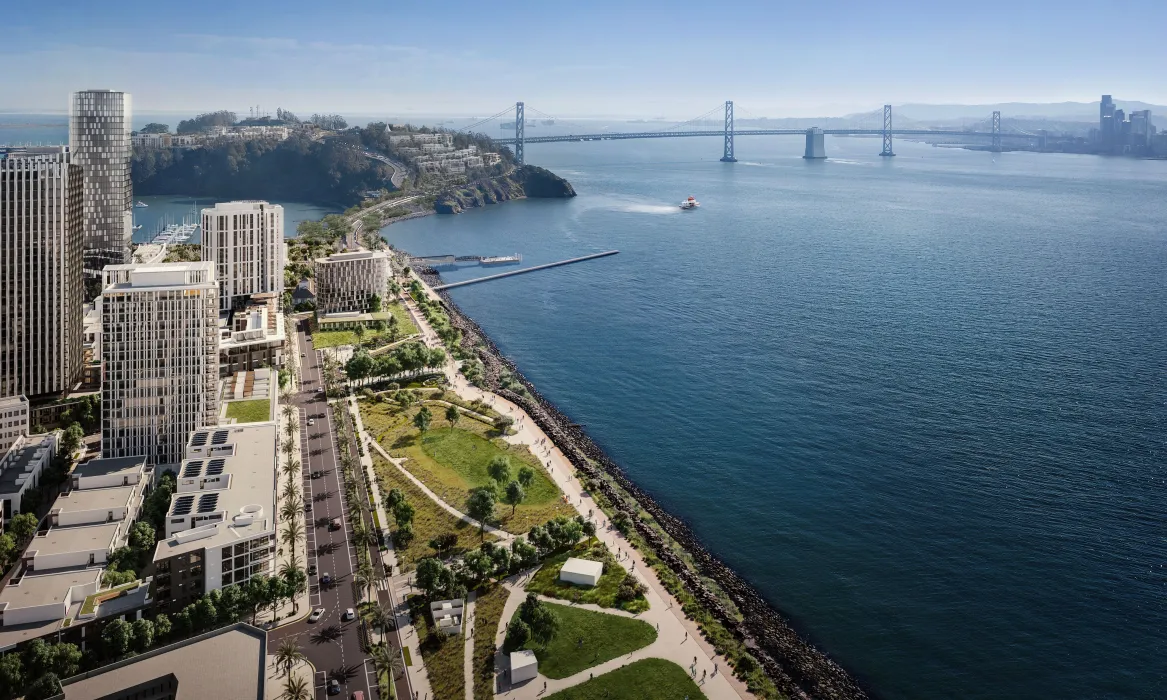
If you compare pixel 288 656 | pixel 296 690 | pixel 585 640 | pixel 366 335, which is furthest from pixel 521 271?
pixel 296 690

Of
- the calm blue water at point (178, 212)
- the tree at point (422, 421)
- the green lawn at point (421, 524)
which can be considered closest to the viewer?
the green lawn at point (421, 524)

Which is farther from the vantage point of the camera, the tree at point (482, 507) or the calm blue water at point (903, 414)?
the tree at point (482, 507)

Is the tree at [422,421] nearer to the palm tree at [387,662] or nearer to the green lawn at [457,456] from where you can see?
the green lawn at [457,456]

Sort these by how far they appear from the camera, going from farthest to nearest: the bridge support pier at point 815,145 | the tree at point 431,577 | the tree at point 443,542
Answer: the bridge support pier at point 815,145, the tree at point 443,542, the tree at point 431,577

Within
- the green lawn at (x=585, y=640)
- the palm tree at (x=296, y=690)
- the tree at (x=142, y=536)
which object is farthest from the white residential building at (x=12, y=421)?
the green lawn at (x=585, y=640)

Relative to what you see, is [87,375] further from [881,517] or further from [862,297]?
[862,297]

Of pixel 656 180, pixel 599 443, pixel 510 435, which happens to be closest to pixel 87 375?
pixel 510 435
